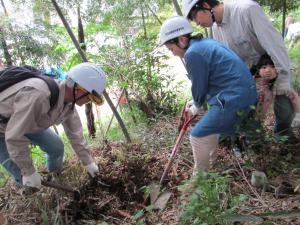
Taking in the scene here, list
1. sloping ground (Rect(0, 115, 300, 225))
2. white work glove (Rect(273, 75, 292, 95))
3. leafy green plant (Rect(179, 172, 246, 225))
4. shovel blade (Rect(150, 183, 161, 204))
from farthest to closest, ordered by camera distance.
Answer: shovel blade (Rect(150, 183, 161, 204))
white work glove (Rect(273, 75, 292, 95))
sloping ground (Rect(0, 115, 300, 225))
leafy green plant (Rect(179, 172, 246, 225))

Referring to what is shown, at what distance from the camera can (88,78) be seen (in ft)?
10.8

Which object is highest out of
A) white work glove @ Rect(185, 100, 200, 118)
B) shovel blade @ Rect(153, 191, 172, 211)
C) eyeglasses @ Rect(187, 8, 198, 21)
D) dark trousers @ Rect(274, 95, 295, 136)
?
eyeglasses @ Rect(187, 8, 198, 21)

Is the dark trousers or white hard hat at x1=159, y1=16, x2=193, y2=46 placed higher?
white hard hat at x1=159, y1=16, x2=193, y2=46

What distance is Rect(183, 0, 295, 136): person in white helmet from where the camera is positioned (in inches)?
129

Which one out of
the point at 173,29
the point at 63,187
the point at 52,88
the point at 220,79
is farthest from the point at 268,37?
the point at 63,187

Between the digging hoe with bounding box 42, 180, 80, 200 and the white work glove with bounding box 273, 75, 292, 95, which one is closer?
the white work glove with bounding box 273, 75, 292, 95

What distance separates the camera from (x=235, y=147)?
145 inches

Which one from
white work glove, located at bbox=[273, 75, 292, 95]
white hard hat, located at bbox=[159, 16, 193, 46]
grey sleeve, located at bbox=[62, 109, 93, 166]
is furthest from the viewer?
grey sleeve, located at bbox=[62, 109, 93, 166]

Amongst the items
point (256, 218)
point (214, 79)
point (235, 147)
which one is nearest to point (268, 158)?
point (235, 147)

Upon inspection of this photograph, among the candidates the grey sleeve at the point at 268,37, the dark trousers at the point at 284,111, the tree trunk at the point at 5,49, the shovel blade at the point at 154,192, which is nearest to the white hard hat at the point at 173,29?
the grey sleeve at the point at 268,37

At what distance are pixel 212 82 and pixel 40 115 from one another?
1525 millimetres

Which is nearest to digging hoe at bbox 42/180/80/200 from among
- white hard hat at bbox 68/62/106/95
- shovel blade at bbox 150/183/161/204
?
shovel blade at bbox 150/183/161/204

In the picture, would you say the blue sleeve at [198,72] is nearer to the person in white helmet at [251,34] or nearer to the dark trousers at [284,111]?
the person in white helmet at [251,34]

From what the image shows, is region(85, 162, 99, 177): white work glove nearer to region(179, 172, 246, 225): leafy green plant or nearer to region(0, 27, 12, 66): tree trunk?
region(179, 172, 246, 225): leafy green plant
